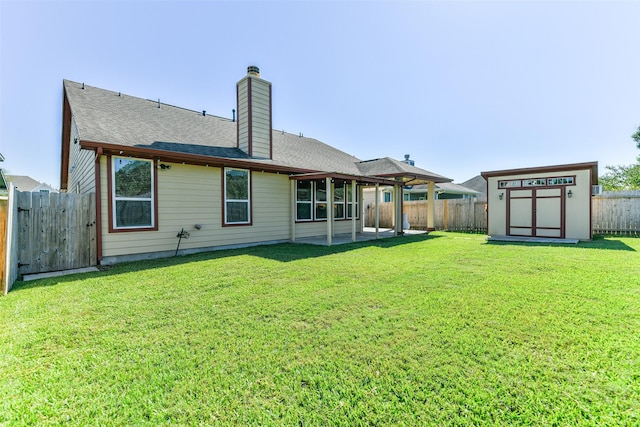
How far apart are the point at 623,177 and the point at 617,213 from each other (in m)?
21.8

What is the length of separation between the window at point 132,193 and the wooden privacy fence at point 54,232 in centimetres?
50

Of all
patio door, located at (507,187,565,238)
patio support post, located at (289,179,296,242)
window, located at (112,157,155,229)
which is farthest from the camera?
patio door, located at (507,187,565,238)

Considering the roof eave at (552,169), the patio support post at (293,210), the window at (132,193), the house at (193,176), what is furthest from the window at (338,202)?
the window at (132,193)

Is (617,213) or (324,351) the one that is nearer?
(324,351)

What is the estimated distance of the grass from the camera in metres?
1.88

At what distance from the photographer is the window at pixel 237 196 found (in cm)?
858

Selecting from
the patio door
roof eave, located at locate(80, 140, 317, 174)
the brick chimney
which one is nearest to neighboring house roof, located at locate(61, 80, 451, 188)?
roof eave, located at locate(80, 140, 317, 174)

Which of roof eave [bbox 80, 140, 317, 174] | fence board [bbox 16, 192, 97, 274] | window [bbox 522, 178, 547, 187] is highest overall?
roof eave [bbox 80, 140, 317, 174]

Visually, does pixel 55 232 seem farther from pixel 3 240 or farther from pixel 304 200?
pixel 304 200

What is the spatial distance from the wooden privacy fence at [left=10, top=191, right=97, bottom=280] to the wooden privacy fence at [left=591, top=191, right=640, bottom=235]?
17.6 meters

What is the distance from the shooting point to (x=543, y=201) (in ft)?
35.3

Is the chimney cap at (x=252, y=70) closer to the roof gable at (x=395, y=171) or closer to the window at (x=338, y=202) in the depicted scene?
the window at (x=338, y=202)

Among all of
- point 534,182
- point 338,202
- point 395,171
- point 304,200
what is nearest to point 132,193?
point 304,200

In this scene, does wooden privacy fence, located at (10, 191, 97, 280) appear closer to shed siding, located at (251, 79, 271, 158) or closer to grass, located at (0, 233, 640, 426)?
grass, located at (0, 233, 640, 426)
